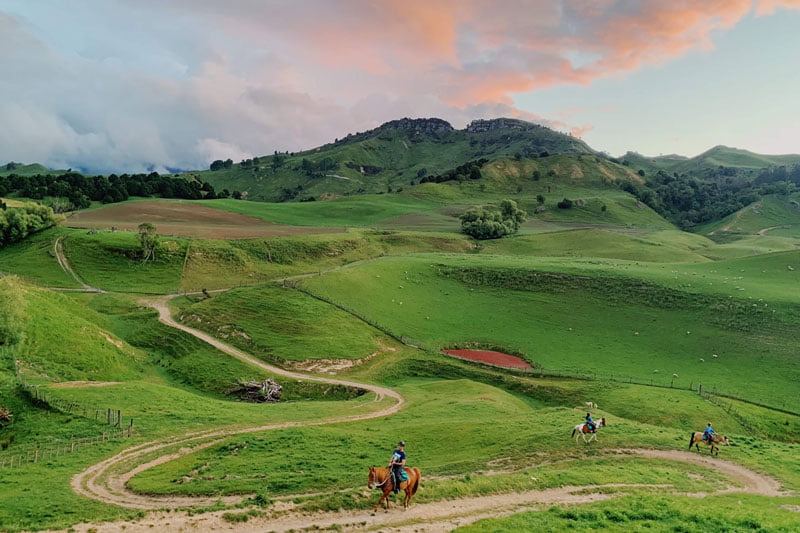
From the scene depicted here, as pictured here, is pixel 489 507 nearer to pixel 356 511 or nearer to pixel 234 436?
pixel 356 511

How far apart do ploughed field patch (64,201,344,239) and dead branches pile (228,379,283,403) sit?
205 feet

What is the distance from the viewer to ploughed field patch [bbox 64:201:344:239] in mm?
107312

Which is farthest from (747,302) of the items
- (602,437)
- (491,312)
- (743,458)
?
(602,437)

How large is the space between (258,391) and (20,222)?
7952 cm

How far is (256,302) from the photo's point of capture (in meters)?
68.6

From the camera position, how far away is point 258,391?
161 feet

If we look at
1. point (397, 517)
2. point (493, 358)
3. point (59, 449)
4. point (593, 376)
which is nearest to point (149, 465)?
point (59, 449)

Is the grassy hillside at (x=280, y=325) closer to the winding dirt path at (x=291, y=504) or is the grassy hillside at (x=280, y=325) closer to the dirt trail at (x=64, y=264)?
the dirt trail at (x=64, y=264)

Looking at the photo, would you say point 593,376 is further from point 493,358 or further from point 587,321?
point 587,321

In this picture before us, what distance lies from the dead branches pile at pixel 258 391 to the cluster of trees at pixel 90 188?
367ft

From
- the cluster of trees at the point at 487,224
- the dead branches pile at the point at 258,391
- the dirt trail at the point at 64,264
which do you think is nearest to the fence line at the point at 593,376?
the dead branches pile at the point at 258,391

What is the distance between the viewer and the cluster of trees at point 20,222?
9225 cm

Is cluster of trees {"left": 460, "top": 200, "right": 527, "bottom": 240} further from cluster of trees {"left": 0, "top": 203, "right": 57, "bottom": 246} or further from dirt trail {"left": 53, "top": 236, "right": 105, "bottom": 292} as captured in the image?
cluster of trees {"left": 0, "top": 203, "right": 57, "bottom": 246}

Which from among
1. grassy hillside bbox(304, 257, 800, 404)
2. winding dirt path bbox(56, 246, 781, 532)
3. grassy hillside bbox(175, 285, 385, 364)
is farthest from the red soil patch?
winding dirt path bbox(56, 246, 781, 532)
